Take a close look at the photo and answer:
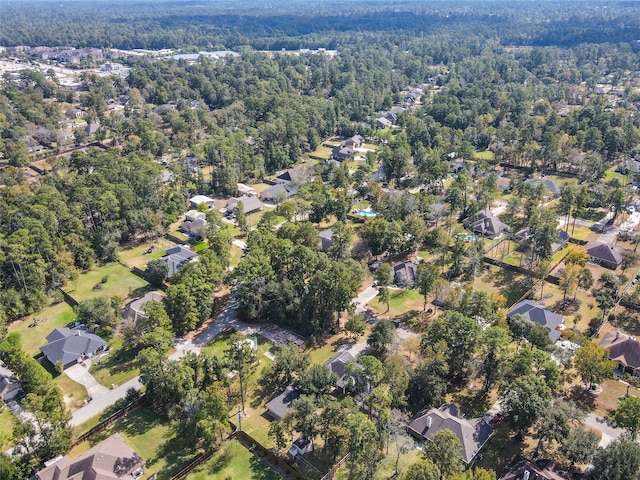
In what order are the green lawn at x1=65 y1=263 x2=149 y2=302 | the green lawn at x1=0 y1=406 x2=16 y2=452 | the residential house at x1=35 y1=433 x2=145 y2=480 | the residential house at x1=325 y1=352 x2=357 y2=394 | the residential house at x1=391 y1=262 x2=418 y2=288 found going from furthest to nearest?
the green lawn at x1=65 y1=263 x2=149 y2=302, the residential house at x1=391 y1=262 x2=418 y2=288, the residential house at x1=325 y1=352 x2=357 y2=394, the green lawn at x1=0 y1=406 x2=16 y2=452, the residential house at x1=35 y1=433 x2=145 y2=480

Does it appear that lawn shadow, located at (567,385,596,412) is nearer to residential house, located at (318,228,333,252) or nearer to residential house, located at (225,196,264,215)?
residential house, located at (318,228,333,252)

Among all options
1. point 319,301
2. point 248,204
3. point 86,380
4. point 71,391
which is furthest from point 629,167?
point 71,391

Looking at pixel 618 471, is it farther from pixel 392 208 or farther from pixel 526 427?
pixel 392 208

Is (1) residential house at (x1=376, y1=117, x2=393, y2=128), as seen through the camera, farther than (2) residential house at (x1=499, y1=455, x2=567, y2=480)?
Yes

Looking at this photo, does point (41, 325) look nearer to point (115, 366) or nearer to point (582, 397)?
point (115, 366)

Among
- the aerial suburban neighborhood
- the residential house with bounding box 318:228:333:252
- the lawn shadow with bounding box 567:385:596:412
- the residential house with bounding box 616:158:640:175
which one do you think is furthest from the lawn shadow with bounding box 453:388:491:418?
the residential house with bounding box 616:158:640:175

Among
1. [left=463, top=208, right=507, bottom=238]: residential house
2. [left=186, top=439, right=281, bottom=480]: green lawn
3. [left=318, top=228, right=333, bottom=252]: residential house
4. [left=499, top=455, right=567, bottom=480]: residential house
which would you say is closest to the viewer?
[left=499, top=455, right=567, bottom=480]: residential house

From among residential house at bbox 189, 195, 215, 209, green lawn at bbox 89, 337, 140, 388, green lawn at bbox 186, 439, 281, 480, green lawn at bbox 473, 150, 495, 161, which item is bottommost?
green lawn at bbox 186, 439, 281, 480

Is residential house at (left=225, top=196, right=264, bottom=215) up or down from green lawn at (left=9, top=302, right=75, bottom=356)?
up
